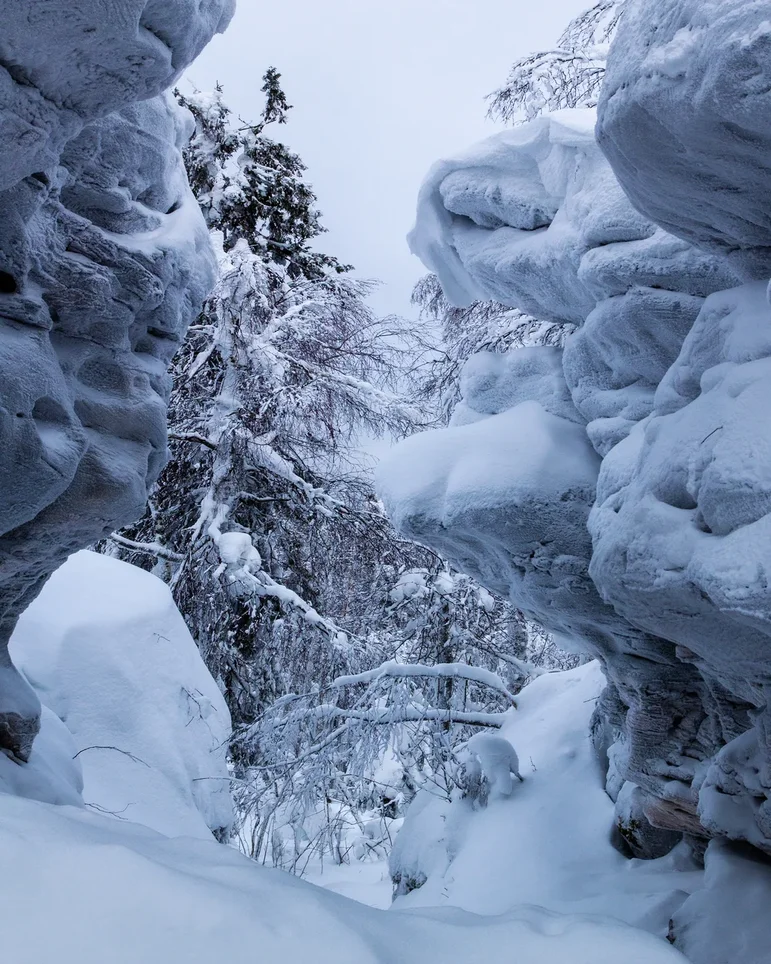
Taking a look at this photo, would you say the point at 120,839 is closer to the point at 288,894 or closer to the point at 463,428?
the point at 288,894

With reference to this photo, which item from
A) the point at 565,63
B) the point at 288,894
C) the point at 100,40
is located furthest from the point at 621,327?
the point at 565,63

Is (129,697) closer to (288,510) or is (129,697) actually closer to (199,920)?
(288,510)

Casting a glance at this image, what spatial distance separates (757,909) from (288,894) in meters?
2.80

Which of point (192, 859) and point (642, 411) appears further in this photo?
point (642, 411)

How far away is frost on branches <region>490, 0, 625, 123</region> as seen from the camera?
718 centimetres

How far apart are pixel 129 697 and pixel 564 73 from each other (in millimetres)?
6674

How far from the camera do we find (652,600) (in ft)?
9.89

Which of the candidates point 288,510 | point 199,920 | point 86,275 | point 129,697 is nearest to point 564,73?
point 288,510

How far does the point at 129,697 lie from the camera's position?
5516mm

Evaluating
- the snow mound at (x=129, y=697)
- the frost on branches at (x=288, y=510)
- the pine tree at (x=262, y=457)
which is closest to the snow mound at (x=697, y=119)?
the frost on branches at (x=288, y=510)

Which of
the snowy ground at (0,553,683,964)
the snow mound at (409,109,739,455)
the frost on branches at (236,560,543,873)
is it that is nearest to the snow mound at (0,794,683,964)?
the snowy ground at (0,553,683,964)

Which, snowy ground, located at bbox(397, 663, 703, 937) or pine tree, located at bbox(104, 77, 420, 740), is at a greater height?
pine tree, located at bbox(104, 77, 420, 740)

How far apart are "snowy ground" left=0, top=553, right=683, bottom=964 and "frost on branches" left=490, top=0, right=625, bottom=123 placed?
532 cm

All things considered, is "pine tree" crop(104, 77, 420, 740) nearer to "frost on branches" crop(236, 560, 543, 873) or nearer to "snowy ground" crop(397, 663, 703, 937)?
"frost on branches" crop(236, 560, 543, 873)
